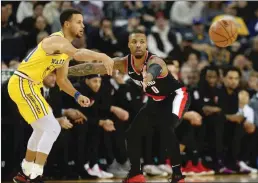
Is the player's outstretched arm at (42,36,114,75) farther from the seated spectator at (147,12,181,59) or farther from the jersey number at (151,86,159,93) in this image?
the seated spectator at (147,12,181,59)

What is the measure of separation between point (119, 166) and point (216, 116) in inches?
77.4

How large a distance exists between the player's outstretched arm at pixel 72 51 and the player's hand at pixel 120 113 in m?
3.33

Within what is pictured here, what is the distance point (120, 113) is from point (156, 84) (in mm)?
2428

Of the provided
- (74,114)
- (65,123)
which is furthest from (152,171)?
(65,123)

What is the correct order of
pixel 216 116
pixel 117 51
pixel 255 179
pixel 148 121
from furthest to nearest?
1. pixel 117 51
2. pixel 216 116
3. pixel 255 179
4. pixel 148 121

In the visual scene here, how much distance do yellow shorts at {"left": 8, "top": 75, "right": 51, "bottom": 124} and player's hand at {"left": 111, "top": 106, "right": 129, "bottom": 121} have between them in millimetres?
3107

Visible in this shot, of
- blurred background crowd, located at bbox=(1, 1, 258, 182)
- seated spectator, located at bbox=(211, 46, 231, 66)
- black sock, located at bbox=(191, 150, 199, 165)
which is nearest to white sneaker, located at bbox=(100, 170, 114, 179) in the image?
blurred background crowd, located at bbox=(1, 1, 258, 182)

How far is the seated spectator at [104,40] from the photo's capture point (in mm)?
13188

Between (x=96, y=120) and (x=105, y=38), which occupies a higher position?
(x=105, y=38)

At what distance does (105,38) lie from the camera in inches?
525

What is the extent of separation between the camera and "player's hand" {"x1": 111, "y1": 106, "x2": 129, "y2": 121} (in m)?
10.9

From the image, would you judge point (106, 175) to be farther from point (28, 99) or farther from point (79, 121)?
point (28, 99)

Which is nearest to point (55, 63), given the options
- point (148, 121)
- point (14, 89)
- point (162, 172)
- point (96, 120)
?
point (14, 89)

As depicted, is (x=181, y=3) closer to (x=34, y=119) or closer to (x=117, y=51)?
(x=117, y=51)
